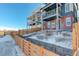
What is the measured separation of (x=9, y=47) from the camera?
212 cm

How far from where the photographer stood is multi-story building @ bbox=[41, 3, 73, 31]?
2002 millimetres

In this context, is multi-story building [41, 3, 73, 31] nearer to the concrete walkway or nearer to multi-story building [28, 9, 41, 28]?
multi-story building [28, 9, 41, 28]

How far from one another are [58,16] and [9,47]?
667mm

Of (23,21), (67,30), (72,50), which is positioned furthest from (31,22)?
(72,50)

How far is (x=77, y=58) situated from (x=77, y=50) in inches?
4.7

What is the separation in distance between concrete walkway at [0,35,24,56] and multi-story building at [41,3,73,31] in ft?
1.38

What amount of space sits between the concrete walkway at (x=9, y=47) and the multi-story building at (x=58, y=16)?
1.38 feet

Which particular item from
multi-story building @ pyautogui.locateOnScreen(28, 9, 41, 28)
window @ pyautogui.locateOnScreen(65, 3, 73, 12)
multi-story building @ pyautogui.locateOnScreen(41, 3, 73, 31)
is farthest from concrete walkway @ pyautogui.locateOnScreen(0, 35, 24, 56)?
window @ pyautogui.locateOnScreen(65, 3, 73, 12)

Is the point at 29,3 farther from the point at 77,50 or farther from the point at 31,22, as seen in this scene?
the point at 77,50

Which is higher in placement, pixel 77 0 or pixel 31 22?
pixel 77 0

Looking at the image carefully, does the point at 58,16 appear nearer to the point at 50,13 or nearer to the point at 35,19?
the point at 50,13

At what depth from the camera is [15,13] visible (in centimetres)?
210

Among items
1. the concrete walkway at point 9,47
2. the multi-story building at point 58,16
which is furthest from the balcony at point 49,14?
the concrete walkway at point 9,47

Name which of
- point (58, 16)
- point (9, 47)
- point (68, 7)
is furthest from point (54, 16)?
point (9, 47)
